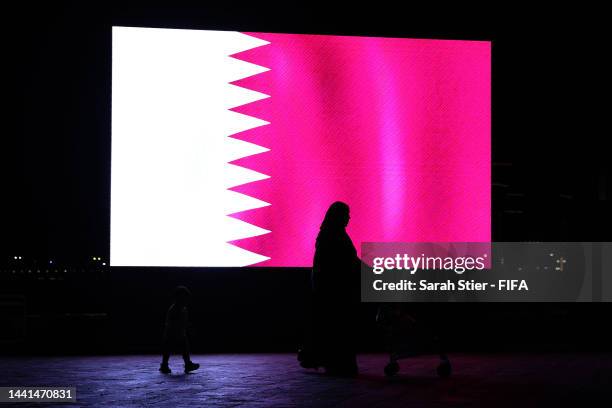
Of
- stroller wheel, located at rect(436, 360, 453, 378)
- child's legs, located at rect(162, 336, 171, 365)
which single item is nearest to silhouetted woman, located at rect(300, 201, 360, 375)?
stroller wheel, located at rect(436, 360, 453, 378)

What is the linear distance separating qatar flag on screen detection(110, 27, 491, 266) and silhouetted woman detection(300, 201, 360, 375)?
1.58m

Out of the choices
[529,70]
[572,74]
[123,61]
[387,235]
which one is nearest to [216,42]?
[123,61]

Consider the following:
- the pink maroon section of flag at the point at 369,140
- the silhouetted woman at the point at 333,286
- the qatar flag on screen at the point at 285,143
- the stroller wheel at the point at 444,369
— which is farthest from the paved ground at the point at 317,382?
the pink maroon section of flag at the point at 369,140

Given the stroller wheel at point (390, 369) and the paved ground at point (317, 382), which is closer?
the paved ground at point (317, 382)

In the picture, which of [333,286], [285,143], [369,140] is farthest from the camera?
[369,140]

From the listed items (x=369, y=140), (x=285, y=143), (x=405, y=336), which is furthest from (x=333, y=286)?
(x=369, y=140)

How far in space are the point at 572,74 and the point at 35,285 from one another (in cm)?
784

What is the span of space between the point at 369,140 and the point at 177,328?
343 cm

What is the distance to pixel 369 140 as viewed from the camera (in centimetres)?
974

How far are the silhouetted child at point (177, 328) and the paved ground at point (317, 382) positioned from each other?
150 millimetres

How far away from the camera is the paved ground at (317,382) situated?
5.66 metres

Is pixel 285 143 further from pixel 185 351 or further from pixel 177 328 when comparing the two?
pixel 185 351

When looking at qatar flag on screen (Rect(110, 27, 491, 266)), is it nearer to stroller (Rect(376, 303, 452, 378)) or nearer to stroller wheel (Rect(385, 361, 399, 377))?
stroller (Rect(376, 303, 452, 378))

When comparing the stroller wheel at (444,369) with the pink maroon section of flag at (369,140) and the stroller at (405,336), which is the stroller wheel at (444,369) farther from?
the pink maroon section of flag at (369,140)
